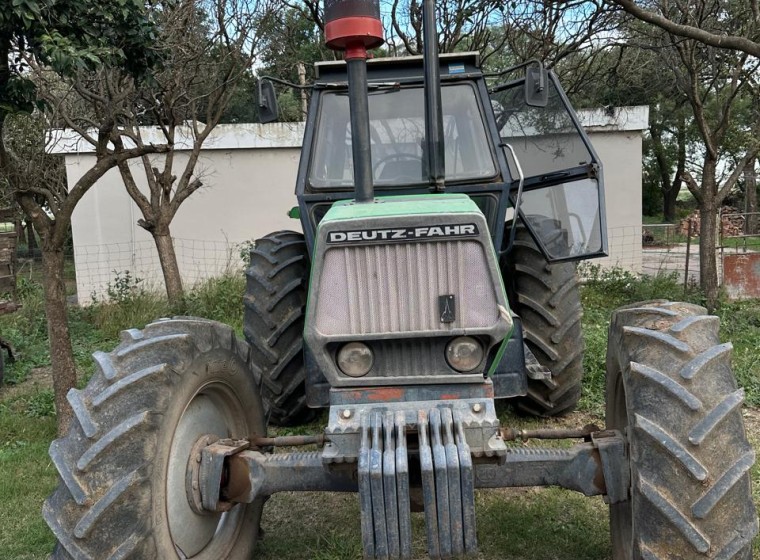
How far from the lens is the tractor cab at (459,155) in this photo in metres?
4.04

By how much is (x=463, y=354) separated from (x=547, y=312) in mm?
1838

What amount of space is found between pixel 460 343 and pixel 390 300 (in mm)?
339

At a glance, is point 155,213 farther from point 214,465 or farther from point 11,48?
point 214,465

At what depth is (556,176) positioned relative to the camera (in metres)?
4.23

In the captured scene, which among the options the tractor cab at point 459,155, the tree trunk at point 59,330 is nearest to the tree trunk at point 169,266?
the tree trunk at point 59,330

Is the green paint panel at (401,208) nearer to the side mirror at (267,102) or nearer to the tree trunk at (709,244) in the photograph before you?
the side mirror at (267,102)

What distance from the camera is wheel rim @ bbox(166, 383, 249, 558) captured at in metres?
2.76

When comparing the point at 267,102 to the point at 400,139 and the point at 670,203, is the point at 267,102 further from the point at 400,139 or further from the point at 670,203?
the point at 670,203

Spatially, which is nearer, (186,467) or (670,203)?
(186,467)

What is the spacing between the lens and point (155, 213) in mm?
9406

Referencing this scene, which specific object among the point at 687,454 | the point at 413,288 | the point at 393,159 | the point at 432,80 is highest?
the point at 432,80

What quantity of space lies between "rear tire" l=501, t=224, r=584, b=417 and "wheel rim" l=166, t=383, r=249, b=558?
2075 millimetres

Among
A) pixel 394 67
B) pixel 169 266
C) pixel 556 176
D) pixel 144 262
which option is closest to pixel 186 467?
pixel 556 176

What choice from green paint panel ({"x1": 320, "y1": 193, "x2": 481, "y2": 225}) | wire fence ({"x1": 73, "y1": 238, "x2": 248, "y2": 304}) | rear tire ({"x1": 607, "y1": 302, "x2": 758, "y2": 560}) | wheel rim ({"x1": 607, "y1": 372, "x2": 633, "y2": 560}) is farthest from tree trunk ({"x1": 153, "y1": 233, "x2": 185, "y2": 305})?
rear tire ({"x1": 607, "y1": 302, "x2": 758, "y2": 560})
